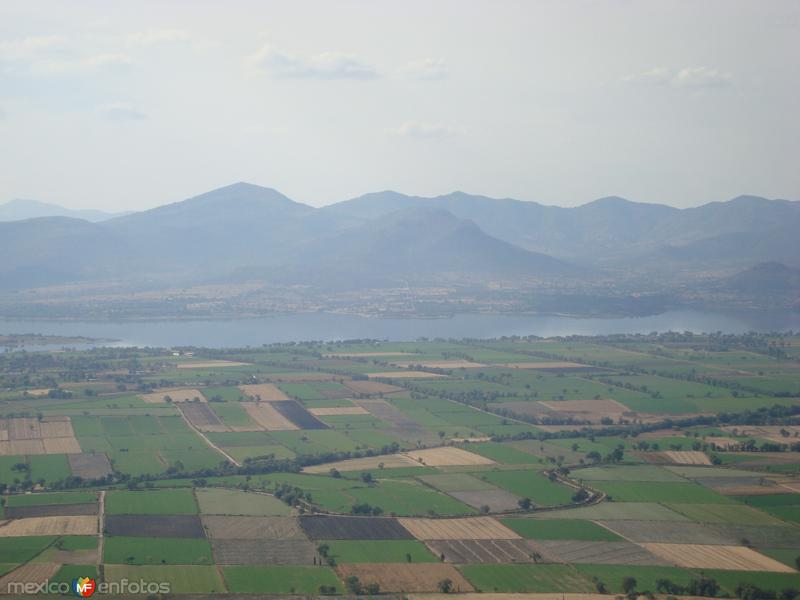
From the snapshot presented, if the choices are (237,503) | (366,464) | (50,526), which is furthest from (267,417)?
(50,526)

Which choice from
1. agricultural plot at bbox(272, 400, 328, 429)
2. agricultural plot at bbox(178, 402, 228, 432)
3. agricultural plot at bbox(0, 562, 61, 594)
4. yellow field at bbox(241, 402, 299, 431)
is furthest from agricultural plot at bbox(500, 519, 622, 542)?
agricultural plot at bbox(178, 402, 228, 432)

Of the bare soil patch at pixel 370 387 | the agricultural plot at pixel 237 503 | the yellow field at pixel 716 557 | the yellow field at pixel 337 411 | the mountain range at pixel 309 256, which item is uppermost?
the mountain range at pixel 309 256

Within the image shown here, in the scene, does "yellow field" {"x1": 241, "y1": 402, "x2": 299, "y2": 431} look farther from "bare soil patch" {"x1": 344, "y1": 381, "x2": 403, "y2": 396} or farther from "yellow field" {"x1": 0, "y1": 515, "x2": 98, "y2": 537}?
"yellow field" {"x1": 0, "y1": 515, "x2": 98, "y2": 537}

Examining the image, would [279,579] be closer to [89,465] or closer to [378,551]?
[378,551]

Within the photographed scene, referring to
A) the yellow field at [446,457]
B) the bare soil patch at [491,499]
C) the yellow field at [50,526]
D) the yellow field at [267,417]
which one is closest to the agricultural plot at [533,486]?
the bare soil patch at [491,499]

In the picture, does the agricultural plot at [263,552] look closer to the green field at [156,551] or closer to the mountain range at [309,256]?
the green field at [156,551]

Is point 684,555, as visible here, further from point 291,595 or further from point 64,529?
point 64,529
